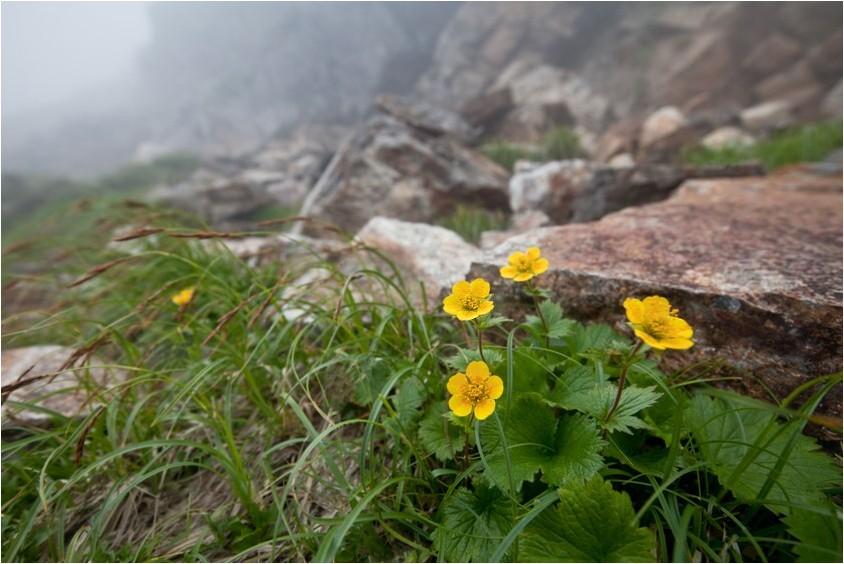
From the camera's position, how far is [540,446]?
850mm

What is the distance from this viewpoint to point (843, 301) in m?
0.97

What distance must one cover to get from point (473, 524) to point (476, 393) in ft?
0.94

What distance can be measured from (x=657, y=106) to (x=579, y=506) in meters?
17.7

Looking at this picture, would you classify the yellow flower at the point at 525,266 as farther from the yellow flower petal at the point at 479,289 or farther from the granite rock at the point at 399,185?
the granite rock at the point at 399,185

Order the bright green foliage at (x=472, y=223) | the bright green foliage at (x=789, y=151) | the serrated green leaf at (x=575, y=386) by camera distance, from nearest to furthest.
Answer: the serrated green leaf at (x=575, y=386) → the bright green foliage at (x=472, y=223) → the bright green foliage at (x=789, y=151)

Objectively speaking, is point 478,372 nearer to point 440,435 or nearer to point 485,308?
point 485,308

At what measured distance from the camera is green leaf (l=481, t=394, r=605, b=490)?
0.75 m

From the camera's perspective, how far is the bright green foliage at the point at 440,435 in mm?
881

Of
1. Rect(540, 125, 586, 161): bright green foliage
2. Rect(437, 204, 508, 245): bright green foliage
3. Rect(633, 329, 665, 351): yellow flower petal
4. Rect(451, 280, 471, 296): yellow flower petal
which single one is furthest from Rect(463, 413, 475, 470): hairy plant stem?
Rect(540, 125, 586, 161): bright green foliage

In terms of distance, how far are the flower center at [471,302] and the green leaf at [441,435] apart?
0.25 meters

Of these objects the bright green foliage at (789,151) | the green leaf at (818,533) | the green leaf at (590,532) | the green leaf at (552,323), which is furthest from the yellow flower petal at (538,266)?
the bright green foliage at (789,151)

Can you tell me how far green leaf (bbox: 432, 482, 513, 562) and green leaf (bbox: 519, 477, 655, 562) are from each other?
0.08 meters

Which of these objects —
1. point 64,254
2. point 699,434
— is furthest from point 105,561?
point 64,254

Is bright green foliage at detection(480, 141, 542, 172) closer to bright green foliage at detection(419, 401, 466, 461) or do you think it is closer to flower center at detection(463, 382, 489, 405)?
bright green foliage at detection(419, 401, 466, 461)
